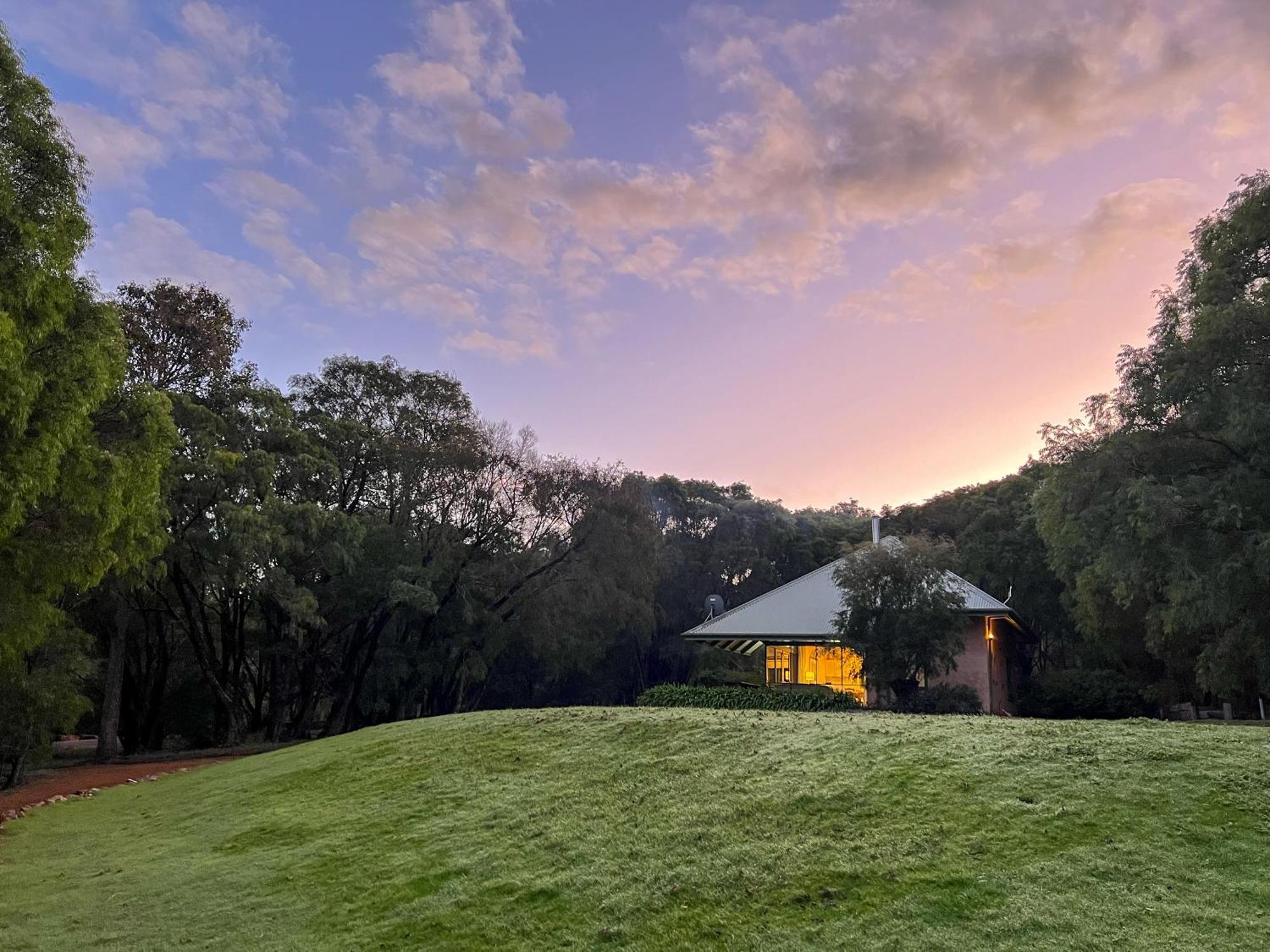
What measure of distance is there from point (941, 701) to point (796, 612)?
8.12 metres

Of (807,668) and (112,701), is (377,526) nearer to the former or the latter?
(112,701)

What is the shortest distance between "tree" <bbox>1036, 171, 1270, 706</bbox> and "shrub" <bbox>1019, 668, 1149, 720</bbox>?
6.87 meters

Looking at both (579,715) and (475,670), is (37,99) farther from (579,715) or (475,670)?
(475,670)

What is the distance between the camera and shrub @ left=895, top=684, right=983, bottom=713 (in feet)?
64.3

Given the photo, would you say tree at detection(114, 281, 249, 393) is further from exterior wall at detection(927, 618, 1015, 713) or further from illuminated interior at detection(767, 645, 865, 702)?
exterior wall at detection(927, 618, 1015, 713)

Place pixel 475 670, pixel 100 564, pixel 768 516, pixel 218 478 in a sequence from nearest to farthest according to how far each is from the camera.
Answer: pixel 100 564 → pixel 218 478 → pixel 475 670 → pixel 768 516

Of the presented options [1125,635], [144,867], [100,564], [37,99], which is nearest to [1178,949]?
[144,867]

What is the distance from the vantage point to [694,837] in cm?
685

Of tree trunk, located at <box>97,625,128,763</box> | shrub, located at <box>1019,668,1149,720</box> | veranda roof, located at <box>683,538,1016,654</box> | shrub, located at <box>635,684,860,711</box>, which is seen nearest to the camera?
shrub, located at <box>635,684,860,711</box>

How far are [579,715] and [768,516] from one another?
3238cm

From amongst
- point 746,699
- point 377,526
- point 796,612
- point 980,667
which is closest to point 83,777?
point 377,526

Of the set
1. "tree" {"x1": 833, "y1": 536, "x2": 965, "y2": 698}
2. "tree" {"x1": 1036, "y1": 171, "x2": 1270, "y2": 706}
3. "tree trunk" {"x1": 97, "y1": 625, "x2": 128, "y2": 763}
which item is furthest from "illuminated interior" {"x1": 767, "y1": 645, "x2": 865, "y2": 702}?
"tree trunk" {"x1": 97, "y1": 625, "x2": 128, "y2": 763}

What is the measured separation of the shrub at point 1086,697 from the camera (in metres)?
26.3

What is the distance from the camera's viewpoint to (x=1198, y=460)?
58.0 feet
